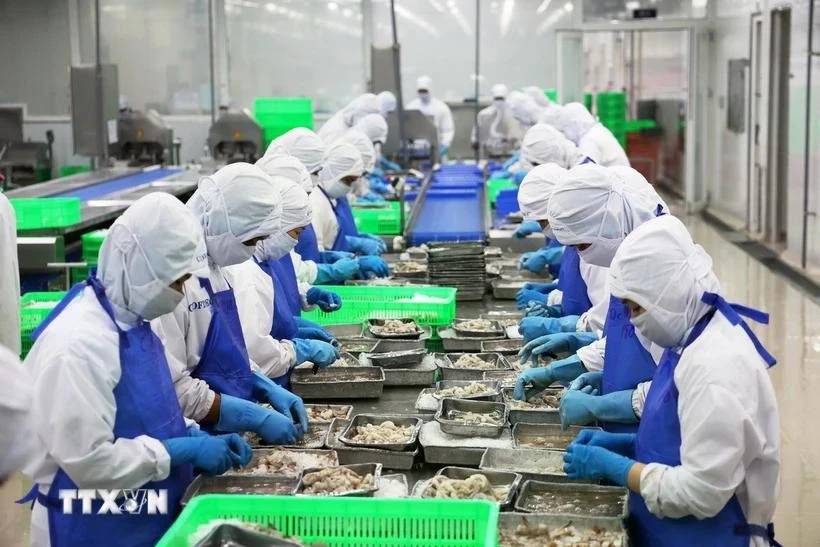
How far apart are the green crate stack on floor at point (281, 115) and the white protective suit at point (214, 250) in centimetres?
934

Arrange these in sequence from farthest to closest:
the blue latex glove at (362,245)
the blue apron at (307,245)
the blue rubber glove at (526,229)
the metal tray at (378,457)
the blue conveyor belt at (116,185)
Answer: the blue conveyor belt at (116,185) → the blue rubber glove at (526,229) → the blue latex glove at (362,245) → the blue apron at (307,245) → the metal tray at (378,457)

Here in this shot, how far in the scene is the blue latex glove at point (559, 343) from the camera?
3.91 metres

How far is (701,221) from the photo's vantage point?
46.1 ft

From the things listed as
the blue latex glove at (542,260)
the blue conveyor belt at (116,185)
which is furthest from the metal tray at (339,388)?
the blue conveyor belt at (116,185)

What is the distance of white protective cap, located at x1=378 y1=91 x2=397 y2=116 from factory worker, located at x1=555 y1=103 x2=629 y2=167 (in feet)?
8.14

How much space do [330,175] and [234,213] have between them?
10.1 ft

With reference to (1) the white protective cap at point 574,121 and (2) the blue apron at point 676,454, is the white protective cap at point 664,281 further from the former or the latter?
(1) the white protective cap at point 574,121

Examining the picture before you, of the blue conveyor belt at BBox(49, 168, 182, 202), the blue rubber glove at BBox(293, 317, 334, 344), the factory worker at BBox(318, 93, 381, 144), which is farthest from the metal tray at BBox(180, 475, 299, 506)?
the factory worker at BBox(318, 93, 381, 144)

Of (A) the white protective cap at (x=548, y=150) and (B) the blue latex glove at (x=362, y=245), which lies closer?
(B) the blue latex glove at (x=362, y=245)

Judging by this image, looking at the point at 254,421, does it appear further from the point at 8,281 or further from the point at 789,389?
the point at 789,389

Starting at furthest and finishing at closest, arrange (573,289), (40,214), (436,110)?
(436,110)
(40,214)
(573,289)

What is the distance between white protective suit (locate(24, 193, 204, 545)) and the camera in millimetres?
2439

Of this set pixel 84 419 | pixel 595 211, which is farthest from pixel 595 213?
pixel 84 419

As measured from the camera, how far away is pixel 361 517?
2.50 meters
